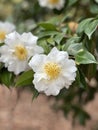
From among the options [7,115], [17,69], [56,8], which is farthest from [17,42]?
[7,115]

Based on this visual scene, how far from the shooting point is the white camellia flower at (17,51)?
135cm

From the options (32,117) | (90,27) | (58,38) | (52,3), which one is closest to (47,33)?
(58,38)

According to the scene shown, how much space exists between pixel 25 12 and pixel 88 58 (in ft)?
3.56

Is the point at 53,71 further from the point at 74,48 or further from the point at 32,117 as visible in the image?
the point at 32,117

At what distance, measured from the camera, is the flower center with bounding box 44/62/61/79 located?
125cm

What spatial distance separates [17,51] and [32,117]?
2371 millimetres

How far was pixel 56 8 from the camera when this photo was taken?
73.8 inches

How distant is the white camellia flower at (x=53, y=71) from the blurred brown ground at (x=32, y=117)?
2063mm

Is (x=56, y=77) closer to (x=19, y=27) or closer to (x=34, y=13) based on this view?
(x=19, y=27)

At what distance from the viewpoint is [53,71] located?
1253 mm

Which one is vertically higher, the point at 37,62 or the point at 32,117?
the point at 37,62

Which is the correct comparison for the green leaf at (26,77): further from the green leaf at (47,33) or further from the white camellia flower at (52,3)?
the white camellia flower at (52,3)

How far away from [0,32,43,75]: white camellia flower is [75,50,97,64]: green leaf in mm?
134

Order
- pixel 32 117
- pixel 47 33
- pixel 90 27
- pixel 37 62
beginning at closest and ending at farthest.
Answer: pixel 37 62 < pixel 90 27 < pixel 47 33 < pixel 32 117
